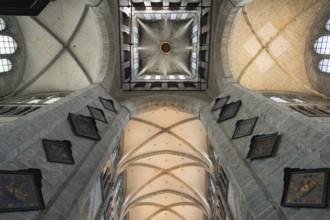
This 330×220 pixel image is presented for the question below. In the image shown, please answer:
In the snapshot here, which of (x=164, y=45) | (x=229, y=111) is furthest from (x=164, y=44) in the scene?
(x=229, y=111)

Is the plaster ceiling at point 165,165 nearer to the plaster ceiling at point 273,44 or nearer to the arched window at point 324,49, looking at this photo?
the plaster ceiling at point 273,44

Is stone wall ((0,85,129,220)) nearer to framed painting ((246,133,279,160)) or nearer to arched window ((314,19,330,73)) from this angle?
framed painting ((246,133,279,160))

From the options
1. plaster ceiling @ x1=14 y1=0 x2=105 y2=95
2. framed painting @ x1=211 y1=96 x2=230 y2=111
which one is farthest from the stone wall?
plaster ceiling @ x1=14 y1=0 x2=105 y2=95

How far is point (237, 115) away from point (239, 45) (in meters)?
8.74

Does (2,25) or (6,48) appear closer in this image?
(2,25)

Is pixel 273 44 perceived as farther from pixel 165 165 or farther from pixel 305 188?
pixel 305 188

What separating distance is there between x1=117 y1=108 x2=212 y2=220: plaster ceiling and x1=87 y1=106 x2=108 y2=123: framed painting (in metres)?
7.59

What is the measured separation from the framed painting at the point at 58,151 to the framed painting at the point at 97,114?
2849 millimetres

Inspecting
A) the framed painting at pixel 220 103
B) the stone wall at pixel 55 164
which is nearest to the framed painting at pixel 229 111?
the framed painting at pixel 220 103

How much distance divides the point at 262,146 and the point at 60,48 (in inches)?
605

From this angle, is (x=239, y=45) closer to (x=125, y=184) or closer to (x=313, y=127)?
(x=313, y=127)

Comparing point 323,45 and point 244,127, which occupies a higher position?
point 323,45

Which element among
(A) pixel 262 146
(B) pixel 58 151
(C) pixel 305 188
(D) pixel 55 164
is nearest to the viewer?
(C) pixel 305 188

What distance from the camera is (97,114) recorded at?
11.1m
